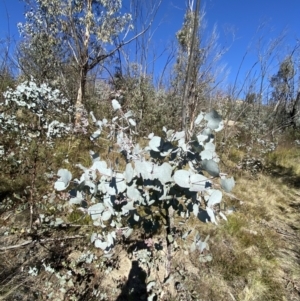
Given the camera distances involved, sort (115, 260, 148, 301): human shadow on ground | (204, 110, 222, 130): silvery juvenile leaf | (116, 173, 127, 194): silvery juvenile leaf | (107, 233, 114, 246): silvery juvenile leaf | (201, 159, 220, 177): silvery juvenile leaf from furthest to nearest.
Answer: (115, 260, 148, 301): human shadow on ground → (107, 233, 114, 246): silvery juvenile leaf → (116, 173, 127, 194): silvery juvenile leaf → (204, 110, 222, 130): silvery juvenile leaf → (201, 159, 220, 177): silvery juvenile leaf

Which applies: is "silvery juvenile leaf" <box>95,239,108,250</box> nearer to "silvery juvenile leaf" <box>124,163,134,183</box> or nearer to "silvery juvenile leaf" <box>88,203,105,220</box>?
"silvery juvenile leaf" <box>88,203,105,220</box>

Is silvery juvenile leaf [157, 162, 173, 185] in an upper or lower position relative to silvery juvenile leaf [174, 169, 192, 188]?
upper

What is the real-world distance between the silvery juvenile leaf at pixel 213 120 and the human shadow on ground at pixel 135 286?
1.33 m

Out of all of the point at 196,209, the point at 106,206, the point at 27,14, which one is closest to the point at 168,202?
the point at 196,209

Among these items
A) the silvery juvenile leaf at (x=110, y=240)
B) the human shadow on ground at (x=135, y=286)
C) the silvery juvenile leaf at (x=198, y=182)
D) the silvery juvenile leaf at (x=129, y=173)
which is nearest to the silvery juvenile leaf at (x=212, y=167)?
the silvery juvenile leaf at (x=198, y=182)

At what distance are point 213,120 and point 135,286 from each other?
1.43 metres

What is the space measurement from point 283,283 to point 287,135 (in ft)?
30.0

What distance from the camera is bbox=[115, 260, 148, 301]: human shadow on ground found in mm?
1658

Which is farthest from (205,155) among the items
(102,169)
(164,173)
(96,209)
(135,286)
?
(135,286)

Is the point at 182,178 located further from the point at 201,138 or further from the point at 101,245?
the point at 101,245

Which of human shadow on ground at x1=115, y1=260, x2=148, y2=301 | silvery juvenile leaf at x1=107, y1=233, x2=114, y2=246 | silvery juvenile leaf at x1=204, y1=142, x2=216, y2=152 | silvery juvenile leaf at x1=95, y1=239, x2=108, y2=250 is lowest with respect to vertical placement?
human shadow on ground at x1=115, y1=260, x2=148, y2=301

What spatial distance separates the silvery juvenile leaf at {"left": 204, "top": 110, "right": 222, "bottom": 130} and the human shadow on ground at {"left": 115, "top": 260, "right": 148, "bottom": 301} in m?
1.33

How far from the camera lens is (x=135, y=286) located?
1748 millimetres

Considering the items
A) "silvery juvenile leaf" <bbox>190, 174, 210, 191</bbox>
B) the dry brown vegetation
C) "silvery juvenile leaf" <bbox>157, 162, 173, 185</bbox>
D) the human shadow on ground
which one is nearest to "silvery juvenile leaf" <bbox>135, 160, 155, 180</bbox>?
"silvery juvenile leaf" <bbox>157, 162, 173, 185</bbox>
